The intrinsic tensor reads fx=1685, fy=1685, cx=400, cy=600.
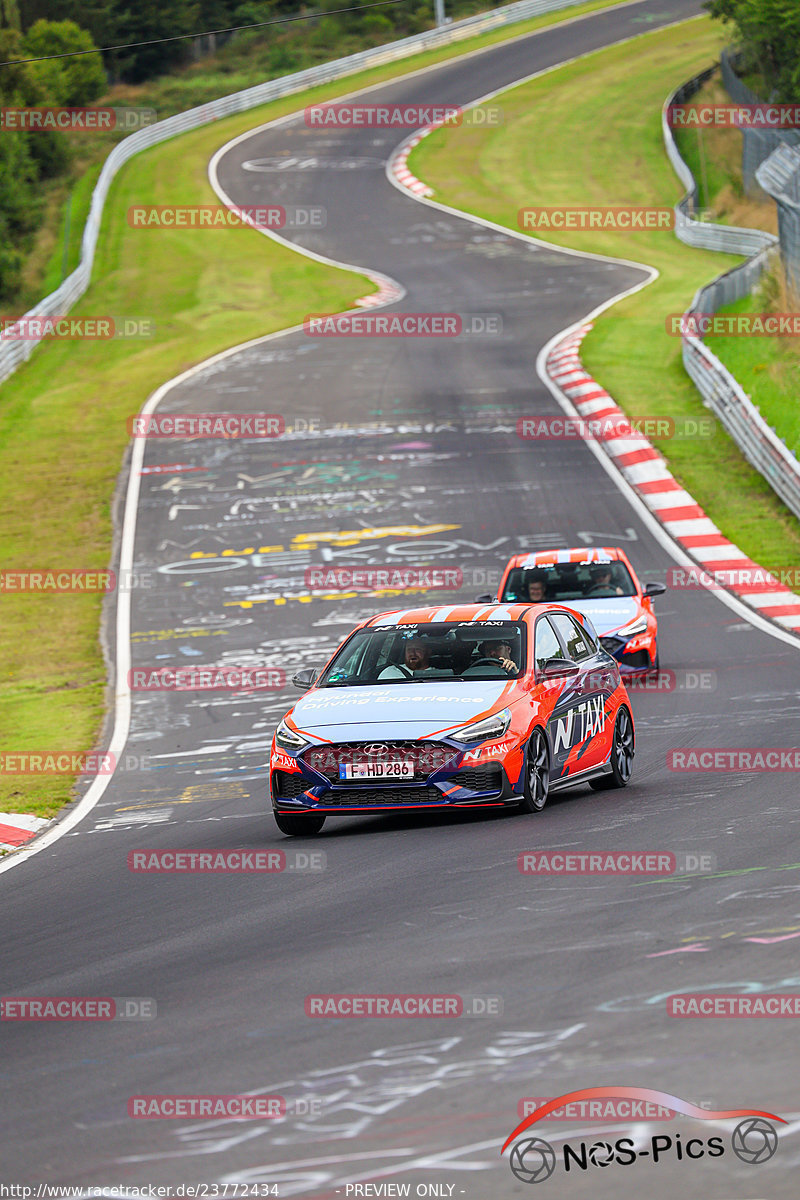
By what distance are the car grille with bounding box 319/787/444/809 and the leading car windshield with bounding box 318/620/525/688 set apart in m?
1.13

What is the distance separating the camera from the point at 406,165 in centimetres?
6581

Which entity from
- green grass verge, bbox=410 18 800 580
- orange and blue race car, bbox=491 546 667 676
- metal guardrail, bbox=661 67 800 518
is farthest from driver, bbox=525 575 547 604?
metal guardrail, bbox=661 67 800 518

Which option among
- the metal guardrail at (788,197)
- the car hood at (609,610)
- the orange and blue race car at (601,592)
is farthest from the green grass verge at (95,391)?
the metal guardrail at (788,197)

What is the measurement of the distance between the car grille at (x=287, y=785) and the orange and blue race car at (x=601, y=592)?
741 centimetres

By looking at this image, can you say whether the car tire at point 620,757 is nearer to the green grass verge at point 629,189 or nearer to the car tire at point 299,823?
→ the car tire at point 299,823

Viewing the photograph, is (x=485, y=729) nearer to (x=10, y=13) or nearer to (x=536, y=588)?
(x=536, y=588)

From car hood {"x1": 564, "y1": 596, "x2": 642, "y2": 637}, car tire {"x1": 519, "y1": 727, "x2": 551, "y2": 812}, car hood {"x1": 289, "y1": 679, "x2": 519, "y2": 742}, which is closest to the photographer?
car hood {"x1": 289, "y1": 679, "x2": 519, "y2": 742}

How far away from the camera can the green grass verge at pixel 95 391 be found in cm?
1988

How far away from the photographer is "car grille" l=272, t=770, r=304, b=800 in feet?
35.7

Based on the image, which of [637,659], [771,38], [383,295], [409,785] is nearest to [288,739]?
[409,785]

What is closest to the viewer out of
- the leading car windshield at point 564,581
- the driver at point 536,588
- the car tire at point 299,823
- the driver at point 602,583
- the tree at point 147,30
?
the car tire at point 299,823

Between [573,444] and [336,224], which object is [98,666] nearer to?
[573,444]

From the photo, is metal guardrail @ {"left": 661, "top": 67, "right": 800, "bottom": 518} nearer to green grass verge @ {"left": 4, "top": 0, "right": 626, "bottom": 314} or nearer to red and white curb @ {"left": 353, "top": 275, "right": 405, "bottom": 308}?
red and white curb @ {"left": 353, "top": 275, "right": 405, "bottom": 308}

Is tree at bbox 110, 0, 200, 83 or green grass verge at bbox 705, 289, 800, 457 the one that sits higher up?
tree at bbox 110, 0, 200, 83
